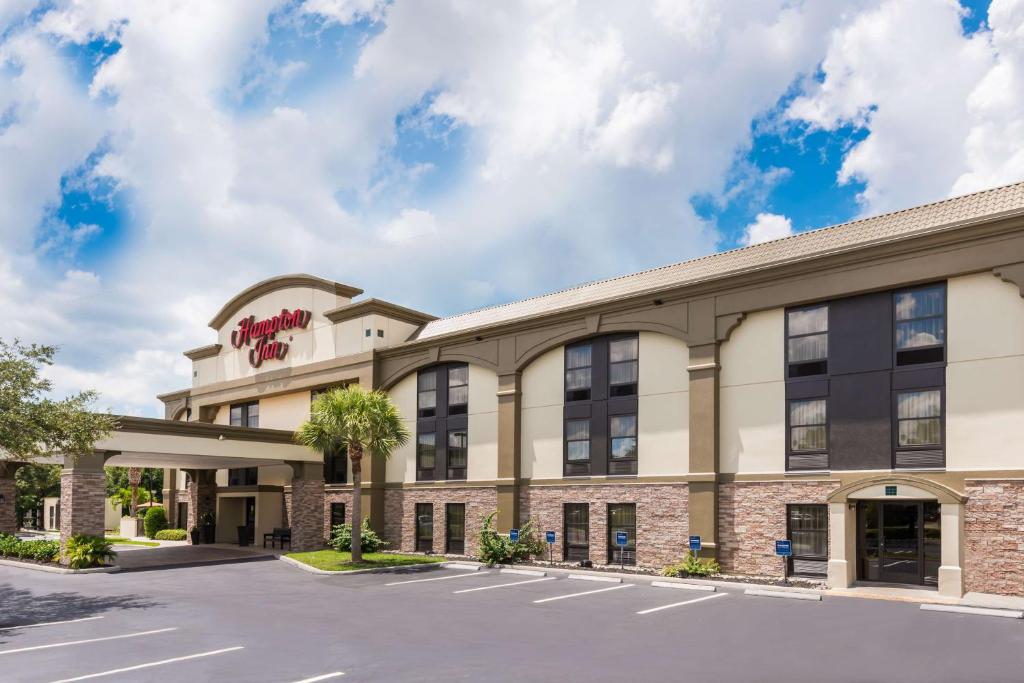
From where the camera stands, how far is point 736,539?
86.7 feet

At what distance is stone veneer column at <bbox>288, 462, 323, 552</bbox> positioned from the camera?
37375mm

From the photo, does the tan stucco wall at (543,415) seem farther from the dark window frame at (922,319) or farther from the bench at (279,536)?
the bench at (279,536)

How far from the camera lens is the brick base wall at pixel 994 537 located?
21.2 meters

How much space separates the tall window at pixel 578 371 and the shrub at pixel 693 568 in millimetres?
7443

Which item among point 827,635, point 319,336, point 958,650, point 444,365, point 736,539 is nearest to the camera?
point 958,650

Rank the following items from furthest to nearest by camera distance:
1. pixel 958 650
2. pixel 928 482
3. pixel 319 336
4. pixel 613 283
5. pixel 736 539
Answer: pixel 319 336, pixel 613 283, pixel 736 539, pixel 928 482, pixel 958 650

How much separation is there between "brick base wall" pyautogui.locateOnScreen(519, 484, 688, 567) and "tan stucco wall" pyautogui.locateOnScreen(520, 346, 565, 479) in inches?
35.2

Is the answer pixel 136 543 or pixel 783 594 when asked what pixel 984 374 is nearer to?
→ pixel 783 594

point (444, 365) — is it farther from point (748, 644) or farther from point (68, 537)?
point (748, 644)

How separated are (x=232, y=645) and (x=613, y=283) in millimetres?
21396

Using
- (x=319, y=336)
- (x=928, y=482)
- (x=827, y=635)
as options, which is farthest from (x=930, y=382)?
(x=319, y=336)

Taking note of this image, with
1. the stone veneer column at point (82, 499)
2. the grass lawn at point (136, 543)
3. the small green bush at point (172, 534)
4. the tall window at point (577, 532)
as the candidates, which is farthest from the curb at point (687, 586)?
the small green bush at point (172, 534)

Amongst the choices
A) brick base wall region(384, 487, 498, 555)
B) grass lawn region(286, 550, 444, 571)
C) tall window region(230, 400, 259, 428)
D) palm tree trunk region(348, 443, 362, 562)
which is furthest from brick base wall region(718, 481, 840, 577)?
tall window region(230, 400, 259, 428)

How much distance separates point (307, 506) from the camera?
37.8 m
